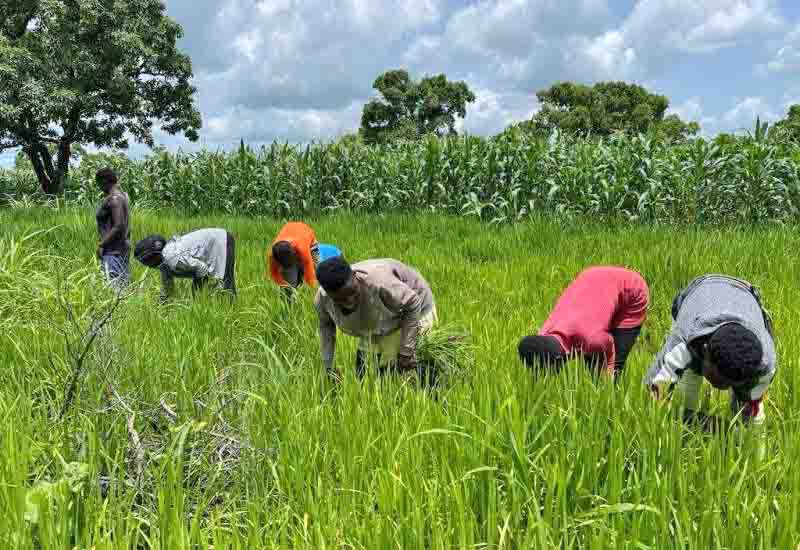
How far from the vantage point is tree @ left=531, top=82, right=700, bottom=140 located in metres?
37.6

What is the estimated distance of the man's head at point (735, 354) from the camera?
2.11 meters

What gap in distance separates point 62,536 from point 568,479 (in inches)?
59.5


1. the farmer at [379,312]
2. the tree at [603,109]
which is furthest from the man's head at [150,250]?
the tree at [603,109]

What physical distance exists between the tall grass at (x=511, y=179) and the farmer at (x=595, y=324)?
19.4 ft

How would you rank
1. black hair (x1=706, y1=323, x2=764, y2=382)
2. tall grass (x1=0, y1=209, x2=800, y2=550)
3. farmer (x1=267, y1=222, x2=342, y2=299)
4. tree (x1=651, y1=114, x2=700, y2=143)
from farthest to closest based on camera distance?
tree (x1=651, y1=114, x2=700, y2=143) < farmer (x1=267, y1=222, x2=342, y2=299) < black hair (x1=706, y1=323, x2=764, y2=382) < tall grass (x1=0, y1=209, x2=800, y2=550)

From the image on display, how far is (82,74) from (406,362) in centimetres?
1968

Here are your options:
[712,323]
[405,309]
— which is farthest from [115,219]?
[712,323]

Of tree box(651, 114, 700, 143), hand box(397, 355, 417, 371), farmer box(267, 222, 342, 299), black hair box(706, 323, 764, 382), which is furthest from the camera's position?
tree box(651, 114, 700, 143)

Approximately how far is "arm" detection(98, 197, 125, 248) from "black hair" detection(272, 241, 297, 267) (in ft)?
6.92

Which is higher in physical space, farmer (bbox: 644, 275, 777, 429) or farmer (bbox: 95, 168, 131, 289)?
farmer (bbox: 95, 168, 131, 289)

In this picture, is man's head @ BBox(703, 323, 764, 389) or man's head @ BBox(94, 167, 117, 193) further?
man's head @ BBox(94, 167, 117, 193)

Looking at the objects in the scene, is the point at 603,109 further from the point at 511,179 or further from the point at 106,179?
the point at 106,179

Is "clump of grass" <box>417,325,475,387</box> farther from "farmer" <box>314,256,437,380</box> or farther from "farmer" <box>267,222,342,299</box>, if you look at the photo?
"farmer" <box>267,222,342,299</box>

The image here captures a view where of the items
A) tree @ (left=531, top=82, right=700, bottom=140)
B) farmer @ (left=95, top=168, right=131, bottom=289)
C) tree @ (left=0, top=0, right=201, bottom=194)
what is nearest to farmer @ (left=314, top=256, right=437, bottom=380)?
farmer @ (left=95, top=168, right=131, bottom=289)
